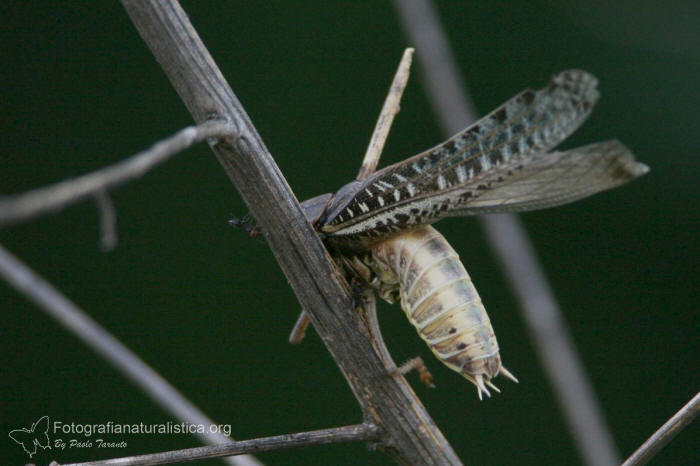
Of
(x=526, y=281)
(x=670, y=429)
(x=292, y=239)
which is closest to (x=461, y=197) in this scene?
(x=292, y=239)

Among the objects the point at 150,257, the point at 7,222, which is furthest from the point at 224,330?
the point at 7,222

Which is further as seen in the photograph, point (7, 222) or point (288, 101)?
point (288, 101)

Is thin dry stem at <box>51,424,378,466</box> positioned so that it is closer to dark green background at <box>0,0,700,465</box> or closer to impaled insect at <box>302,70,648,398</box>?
impaled insect at <box>302,70,648,398</box>

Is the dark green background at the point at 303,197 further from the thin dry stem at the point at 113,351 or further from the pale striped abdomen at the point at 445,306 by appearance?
the pale striped abdomen at the point at 445,306

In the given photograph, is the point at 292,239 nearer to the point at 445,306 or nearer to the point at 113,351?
the point at 445,306

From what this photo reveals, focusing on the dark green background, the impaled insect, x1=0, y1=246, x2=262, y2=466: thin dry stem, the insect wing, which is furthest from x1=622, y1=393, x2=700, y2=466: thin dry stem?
the dark green background

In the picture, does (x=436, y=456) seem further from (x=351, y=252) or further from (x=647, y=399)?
Result: (x=647, y=399)
